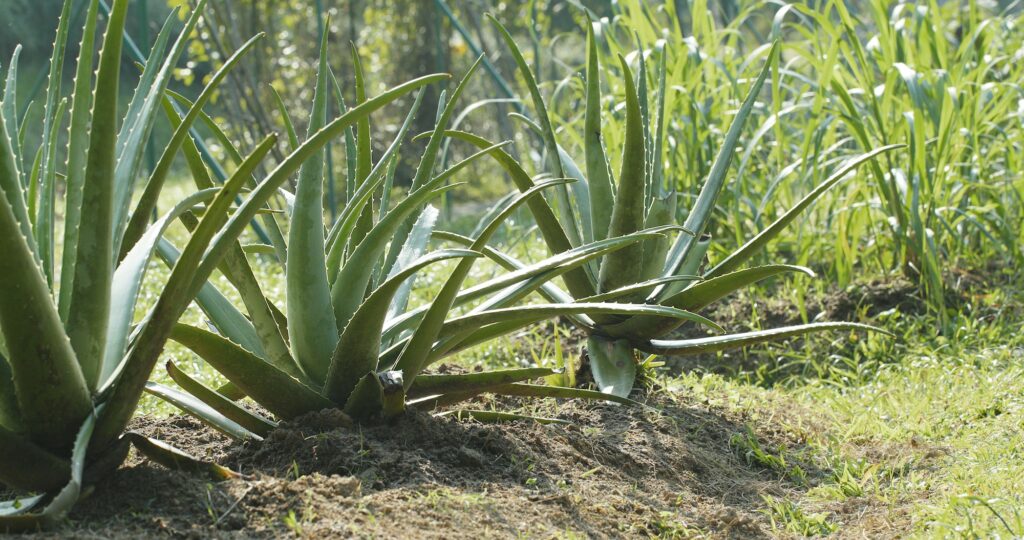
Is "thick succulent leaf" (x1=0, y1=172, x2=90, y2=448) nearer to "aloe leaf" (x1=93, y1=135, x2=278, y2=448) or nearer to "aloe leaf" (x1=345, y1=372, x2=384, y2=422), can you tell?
"aloe leaf" (x1=93, y1=135, x2=278, y2=448)

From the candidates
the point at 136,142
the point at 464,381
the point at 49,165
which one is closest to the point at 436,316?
the point at 464,381

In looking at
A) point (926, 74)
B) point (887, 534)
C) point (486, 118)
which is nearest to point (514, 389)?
point (887, 534)

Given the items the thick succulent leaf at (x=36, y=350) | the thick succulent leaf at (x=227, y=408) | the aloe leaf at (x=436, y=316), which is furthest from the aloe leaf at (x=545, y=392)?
the thick succulent leaf at (x=36, y=350)

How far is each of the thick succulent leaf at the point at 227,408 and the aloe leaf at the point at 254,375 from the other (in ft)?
0.11

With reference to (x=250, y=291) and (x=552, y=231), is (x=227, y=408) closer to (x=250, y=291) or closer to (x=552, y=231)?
(x=250, y=291)

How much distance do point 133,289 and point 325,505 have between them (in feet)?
1.45

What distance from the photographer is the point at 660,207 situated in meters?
2.46

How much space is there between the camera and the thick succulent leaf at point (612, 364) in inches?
96.3

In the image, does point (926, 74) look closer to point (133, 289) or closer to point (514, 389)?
point (514, 389)

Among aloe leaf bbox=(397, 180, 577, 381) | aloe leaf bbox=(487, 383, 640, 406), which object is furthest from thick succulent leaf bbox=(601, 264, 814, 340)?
aloe leaf bbox=(397, 180, 577, 381)

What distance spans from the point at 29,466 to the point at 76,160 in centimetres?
46

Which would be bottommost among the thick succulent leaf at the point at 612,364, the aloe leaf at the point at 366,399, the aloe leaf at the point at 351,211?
the thick succulent leaf at the point at 612,364

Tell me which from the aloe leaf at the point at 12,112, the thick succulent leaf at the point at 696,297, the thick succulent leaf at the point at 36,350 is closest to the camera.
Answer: the thick succulent leaf at the point at 36,350

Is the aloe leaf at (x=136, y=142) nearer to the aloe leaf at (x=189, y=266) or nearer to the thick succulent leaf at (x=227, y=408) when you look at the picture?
the aloe leaf at (x=189, y=266)
